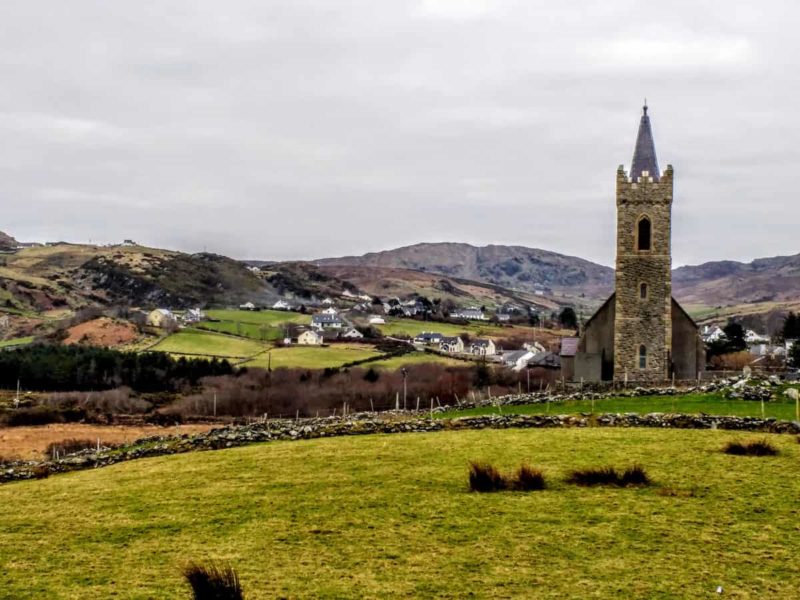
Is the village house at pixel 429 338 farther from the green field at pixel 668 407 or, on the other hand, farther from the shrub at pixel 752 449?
the shrub at pixel 752 449

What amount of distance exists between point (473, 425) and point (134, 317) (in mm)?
117678

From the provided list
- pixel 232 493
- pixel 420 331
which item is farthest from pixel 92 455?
pixel 420 331

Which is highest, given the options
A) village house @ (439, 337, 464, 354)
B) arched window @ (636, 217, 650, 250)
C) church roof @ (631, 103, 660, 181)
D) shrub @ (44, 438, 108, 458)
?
church roof @ (631, 103, 660, 181)

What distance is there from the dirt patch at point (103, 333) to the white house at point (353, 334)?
3059 cm

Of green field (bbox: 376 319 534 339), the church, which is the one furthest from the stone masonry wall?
green field (bbox: 376 319 534 339)

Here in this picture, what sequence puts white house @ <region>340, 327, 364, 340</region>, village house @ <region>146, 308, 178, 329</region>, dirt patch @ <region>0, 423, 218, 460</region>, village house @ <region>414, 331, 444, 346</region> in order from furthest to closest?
1. village house @ <region>146, 308, 178, 329</region>
2. white house @ <region>340, 327, 364, 340</region>
3. village house @ <region>414, 331, 444, 346</region>
4. dirt patch @ <region>0, 423, 218, 460</region>

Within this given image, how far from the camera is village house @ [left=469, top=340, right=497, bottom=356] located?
11488 cm

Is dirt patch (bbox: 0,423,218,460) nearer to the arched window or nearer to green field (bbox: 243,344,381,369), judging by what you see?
green field (bbox: 243,344,381,369)

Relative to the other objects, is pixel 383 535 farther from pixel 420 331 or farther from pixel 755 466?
pixel 420 331

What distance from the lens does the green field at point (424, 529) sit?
11.3m

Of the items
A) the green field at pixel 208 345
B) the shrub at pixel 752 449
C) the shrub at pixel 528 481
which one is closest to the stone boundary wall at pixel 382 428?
the shrub at pixel 752 449

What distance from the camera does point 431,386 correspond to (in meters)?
77.2

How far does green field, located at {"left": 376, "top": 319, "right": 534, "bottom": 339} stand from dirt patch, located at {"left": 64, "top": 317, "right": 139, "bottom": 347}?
40.0 meters

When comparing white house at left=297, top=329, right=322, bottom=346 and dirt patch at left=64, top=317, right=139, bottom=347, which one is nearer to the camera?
dirt patch at left=64, top=317, right=139, bottom=347
